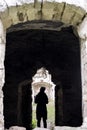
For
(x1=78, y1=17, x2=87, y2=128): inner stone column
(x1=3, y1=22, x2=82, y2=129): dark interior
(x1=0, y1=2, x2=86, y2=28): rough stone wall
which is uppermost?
(x1=0, y1=2, x2=86, y2=28): rough stone wall

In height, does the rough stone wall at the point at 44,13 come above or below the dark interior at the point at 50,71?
above

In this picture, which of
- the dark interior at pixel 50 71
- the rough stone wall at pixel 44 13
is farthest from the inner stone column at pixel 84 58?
the dark interior at pixel 50 71

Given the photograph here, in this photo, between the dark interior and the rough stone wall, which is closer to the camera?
the rough stone wall

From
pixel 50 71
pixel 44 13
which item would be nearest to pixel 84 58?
pixel 44 13

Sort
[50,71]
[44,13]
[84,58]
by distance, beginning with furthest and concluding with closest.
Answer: [50,71] → [44,13] → [84,58]

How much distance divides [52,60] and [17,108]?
1621 millimetres

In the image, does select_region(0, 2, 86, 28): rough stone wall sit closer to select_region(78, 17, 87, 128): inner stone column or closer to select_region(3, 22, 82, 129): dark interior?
select_region(78, 17, 87, 128): inner stone column

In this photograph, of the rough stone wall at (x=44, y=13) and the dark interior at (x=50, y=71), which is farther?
the dark interior at (x=50, y=71)

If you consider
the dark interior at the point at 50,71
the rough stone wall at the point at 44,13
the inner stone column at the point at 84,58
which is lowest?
the dark interior at the point at 50,71

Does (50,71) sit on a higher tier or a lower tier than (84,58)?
lower

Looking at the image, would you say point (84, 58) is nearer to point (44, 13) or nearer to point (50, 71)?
point (44, 13)

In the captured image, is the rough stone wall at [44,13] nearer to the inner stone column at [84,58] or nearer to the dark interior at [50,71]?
the inner stone column at [84,58]

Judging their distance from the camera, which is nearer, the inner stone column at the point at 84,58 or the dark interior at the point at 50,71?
the inner stone column at the point at 84,58

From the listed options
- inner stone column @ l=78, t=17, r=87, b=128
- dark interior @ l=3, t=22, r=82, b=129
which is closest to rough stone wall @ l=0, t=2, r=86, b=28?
inner stone column @ l=78, t=17, r=87, b=128
